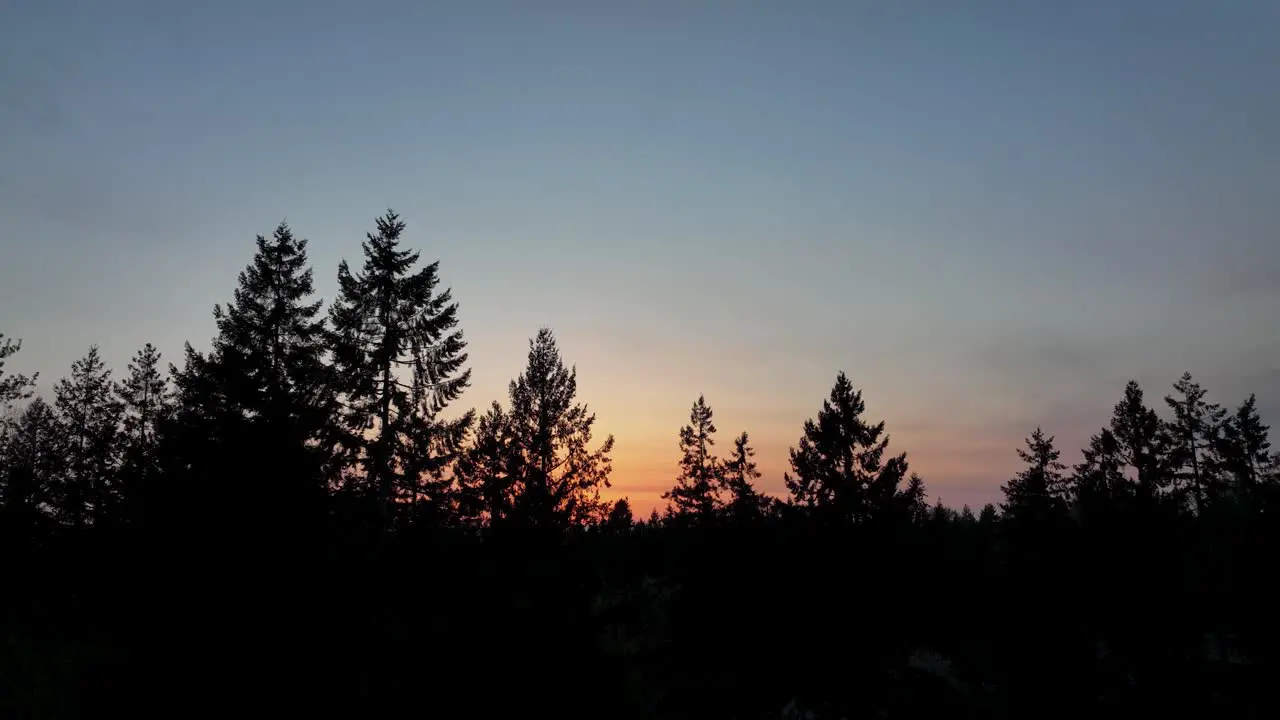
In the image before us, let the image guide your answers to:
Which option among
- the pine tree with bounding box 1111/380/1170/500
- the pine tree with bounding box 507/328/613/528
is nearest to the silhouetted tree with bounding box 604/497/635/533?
the pine tree with bounding box 507/328/613/528

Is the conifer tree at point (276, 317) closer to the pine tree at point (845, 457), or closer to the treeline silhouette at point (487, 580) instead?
the treeline silhouette at point (487, 580)

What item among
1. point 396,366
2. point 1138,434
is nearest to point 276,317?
point 396,366

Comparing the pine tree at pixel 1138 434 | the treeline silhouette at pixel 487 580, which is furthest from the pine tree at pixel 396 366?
the pine tree at pixel 1138 434

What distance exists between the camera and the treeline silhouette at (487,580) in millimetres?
6043

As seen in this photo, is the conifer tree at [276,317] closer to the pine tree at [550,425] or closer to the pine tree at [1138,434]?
the pine tree at [550,425]

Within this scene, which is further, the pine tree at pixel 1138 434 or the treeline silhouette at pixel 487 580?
the pine tree at pixel 1138 434

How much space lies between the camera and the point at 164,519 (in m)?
6.06

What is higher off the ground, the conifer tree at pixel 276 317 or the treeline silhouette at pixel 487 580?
the conifer tree at pixel 276 317

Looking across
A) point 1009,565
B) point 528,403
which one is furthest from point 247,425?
point 528,403

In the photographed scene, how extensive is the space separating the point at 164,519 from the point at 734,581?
14.5m

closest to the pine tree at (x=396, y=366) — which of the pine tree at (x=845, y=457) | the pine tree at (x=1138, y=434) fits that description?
the pine tree at (x=845, y=457)

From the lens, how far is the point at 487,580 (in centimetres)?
786

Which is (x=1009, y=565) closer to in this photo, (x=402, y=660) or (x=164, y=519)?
(x=402, y=660)

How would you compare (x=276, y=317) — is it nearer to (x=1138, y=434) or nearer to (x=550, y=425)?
(x=550, y=425)
